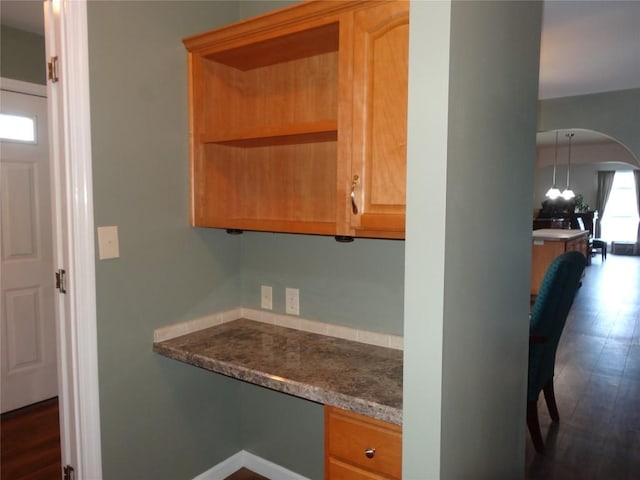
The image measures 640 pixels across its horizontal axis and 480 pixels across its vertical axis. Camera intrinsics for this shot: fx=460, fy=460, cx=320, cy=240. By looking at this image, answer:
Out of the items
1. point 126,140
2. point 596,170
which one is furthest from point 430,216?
A: point 596,170

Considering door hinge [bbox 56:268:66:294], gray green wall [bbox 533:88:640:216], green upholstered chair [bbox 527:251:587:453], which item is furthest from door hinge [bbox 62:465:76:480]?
gray green wall [bbox 533:88:640:216]

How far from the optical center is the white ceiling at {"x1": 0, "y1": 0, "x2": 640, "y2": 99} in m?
2.84

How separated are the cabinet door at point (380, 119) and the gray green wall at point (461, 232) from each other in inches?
10.8

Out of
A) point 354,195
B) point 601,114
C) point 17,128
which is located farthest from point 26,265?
point 601,114

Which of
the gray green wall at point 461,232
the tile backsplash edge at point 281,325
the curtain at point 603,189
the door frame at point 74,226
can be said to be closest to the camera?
the gray green wall at point 461,232

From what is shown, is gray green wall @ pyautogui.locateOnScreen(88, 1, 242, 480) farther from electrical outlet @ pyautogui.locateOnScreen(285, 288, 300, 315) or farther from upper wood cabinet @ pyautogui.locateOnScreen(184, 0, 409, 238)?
electrical outlet @ pyautogui.locateOnScreen(285, 288, 300, 315)

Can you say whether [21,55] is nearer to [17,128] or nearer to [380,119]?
[17,128]

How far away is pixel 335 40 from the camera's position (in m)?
1.79

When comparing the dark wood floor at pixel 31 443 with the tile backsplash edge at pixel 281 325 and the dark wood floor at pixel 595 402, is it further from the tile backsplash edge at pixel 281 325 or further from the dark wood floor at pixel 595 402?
the dark wood floor at pixel 595 402

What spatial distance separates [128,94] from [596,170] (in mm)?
14287

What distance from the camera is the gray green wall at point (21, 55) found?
2.94m

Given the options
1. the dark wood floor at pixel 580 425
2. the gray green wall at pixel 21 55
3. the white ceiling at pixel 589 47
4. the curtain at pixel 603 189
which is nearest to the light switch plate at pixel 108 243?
the dark wood floor at pixel 580 425

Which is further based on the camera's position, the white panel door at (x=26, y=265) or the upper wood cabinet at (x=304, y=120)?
the white panel door at (x=26, y=265)

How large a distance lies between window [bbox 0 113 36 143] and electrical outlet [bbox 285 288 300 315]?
2.18 metres
